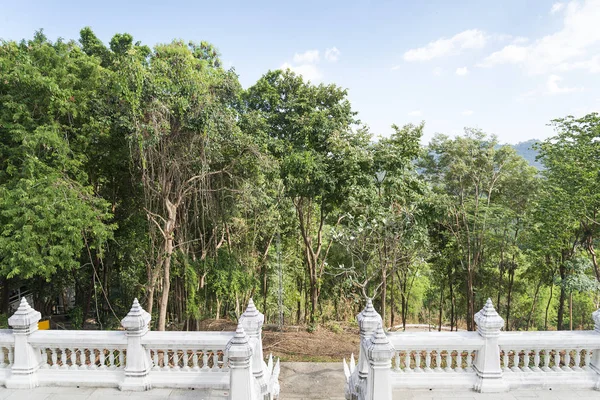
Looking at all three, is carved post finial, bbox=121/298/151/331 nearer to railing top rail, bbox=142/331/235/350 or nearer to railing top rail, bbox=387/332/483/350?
railing top rail, bbox=142/331/235/350

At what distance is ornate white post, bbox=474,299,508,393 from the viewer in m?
4.80

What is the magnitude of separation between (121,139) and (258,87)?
3.86 meters

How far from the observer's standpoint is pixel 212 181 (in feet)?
31.3

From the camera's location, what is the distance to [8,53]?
8.26 meters

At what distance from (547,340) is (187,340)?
15.4ft

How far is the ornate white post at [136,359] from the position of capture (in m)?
4.84

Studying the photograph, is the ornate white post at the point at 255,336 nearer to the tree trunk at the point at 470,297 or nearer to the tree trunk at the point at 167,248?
the tree trunk at the point at 167,248

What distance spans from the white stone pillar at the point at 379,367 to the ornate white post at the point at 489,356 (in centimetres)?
154

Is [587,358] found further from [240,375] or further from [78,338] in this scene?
[78,338]

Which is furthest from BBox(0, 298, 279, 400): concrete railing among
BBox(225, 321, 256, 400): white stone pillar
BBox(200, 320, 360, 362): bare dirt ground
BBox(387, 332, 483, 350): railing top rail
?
BBox(200, 320, 360, 362): bare dirt ground

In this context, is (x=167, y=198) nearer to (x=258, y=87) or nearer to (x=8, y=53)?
(x=258, y=87)

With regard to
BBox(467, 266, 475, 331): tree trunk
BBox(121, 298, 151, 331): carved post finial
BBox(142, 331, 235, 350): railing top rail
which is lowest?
BBox(467, 266, 475, 331): tree trunk

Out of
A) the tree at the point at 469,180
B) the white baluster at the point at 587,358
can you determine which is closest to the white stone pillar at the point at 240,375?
the white baluster at the point at 587,358

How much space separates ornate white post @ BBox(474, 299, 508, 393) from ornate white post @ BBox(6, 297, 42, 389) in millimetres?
5945
